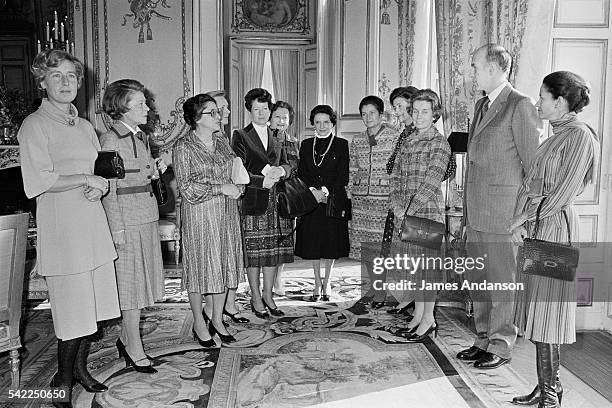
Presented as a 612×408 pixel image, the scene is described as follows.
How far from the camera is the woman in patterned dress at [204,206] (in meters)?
3.83

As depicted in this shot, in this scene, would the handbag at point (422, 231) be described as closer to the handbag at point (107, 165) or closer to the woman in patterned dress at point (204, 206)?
the woman in patterned dress at point (204, 206)

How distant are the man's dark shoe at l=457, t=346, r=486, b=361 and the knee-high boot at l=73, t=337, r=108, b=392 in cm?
212

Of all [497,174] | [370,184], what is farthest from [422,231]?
[370,184]

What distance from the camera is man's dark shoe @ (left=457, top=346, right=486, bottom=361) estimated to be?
12.2 ft

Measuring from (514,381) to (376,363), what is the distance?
2.64 ft

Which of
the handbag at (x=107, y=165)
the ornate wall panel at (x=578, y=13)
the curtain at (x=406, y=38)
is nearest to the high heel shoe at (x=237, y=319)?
the handbag at (x=107, y=165)

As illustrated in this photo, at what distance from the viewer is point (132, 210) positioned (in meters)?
3.43

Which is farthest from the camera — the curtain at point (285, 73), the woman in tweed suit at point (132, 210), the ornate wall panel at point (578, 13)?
the curtain at point (285, 73)

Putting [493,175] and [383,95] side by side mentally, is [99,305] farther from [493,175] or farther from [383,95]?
[383,95]

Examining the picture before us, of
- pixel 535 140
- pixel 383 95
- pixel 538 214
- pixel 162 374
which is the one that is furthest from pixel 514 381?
pixel 383 95

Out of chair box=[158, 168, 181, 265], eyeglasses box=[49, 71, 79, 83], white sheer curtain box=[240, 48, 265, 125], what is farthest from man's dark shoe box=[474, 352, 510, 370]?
white sheer curtain box=[240, 48, 265, 125]

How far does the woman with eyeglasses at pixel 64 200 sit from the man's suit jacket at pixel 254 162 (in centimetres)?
150

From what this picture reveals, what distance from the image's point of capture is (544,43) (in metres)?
3.97

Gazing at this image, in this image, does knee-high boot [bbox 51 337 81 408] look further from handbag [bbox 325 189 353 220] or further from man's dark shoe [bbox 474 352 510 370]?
handbag [bbox 325 189 353 220]
